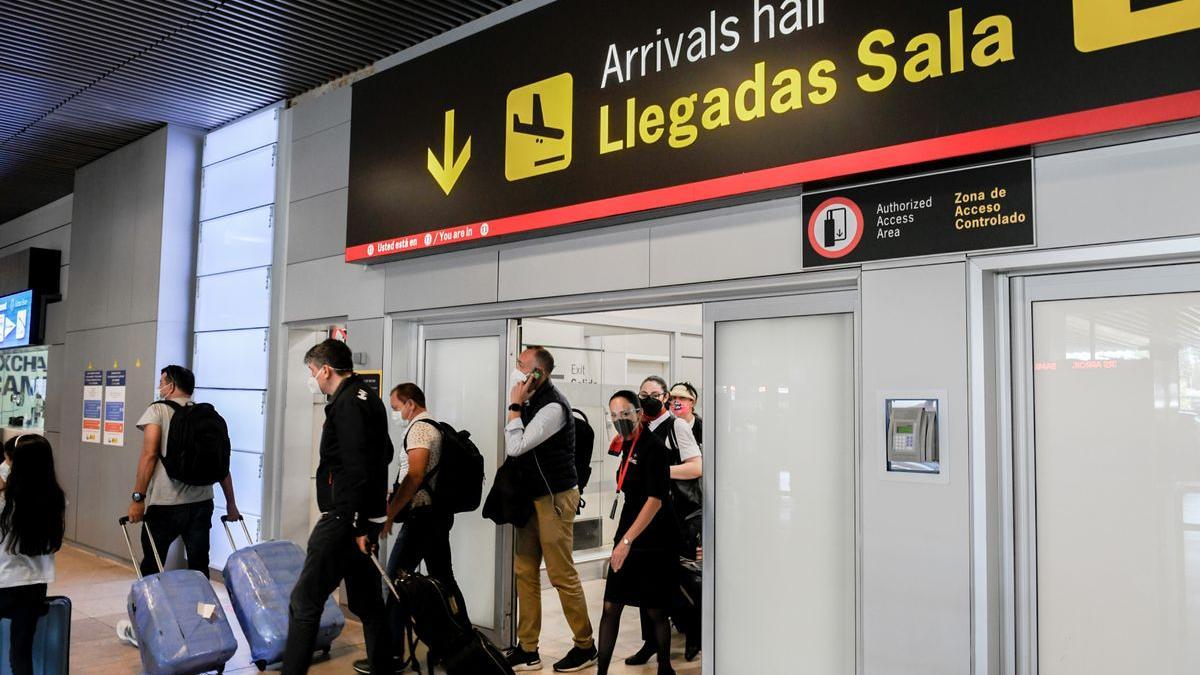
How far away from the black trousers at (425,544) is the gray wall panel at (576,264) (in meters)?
1.28

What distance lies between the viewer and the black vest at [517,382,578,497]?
4.71 metres

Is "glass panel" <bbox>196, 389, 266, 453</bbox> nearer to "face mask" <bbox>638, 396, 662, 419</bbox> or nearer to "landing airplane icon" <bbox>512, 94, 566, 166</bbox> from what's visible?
"landing airplane icon" <bbox>512, 94, 566, 166</bbox>

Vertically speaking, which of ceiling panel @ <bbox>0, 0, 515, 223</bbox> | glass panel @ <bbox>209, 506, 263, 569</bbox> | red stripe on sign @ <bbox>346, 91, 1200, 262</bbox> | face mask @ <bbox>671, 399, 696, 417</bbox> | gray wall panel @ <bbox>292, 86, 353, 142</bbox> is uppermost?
ceiling panel @ <bbox>0, 0, 515, 223</bbox>

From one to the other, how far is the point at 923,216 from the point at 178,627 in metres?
3.89

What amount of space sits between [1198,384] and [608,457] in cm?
519

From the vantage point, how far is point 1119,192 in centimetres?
293

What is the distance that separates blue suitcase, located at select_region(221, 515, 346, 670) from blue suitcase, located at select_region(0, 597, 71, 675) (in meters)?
0.91

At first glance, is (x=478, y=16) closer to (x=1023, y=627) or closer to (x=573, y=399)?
(x=573, y=399)

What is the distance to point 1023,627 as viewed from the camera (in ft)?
10.5

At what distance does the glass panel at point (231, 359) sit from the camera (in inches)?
267

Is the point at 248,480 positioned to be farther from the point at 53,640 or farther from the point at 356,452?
the point at 356,452

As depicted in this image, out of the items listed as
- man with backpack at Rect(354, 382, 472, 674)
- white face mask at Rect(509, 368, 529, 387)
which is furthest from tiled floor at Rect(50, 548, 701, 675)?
white face mask at Rect(509, 368, 529, 387)

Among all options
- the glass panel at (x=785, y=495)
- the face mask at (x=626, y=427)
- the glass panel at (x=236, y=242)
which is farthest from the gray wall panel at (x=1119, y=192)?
the glass panel at (x=236, y=242)

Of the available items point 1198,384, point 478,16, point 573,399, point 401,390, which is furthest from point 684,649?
point 478,16
